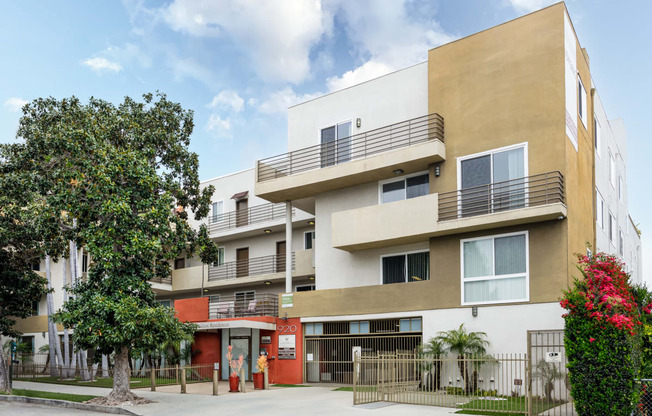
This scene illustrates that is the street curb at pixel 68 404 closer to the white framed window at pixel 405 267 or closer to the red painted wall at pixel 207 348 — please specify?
the red painted wall at pixel 207 348

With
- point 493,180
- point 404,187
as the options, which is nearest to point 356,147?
point 404,187

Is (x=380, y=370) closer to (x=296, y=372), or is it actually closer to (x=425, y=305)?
(x=425, y=305)

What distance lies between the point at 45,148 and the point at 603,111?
24.0m

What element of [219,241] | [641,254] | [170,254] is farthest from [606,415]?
[641,254]

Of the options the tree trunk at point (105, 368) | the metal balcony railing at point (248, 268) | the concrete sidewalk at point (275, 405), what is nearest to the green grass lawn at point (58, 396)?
the concrete sidewalk at point (275, 405)

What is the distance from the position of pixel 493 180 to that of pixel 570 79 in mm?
4411

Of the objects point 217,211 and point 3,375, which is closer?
point 3,375

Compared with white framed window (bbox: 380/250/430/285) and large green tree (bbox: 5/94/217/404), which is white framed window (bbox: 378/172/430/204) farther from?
large green tree (bbox: 5/94/217/404)

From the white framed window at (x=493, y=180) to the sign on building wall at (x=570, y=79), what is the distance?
1918mm

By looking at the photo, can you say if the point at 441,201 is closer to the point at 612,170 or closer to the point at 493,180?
the point at 493,180

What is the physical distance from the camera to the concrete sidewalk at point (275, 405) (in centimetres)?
1766

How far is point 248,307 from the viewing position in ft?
102

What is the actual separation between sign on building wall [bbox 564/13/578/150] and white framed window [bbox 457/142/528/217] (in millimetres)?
1918

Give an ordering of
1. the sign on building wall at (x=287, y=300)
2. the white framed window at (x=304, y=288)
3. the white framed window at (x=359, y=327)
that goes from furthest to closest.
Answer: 1. the white framed window at (x=304, y=288)
2. the sign on building wall at (x=287, y=300)
3. the white framed window at (x=359, y=327)
